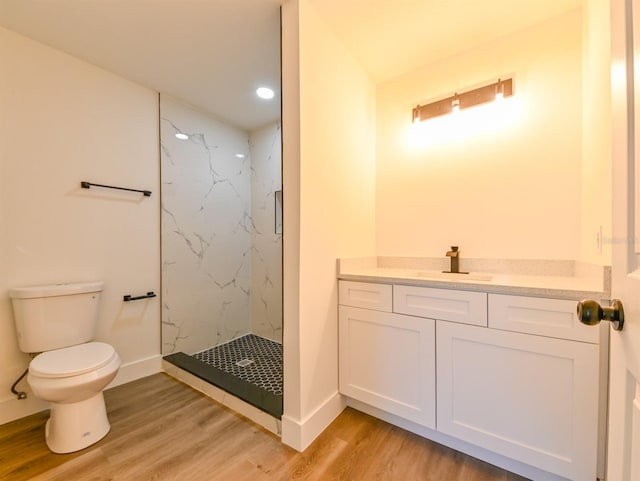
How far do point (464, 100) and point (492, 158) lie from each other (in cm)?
43

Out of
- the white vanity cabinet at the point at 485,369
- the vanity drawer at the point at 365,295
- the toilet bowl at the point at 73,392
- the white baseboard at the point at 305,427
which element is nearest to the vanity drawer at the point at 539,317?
the white vanity cabinet at the point at 485,369

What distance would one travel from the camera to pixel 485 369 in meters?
1.27

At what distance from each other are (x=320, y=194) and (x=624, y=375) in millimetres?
1306

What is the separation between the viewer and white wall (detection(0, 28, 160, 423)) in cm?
162

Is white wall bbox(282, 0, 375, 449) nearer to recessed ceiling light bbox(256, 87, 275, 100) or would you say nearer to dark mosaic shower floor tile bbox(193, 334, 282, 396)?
dark mosaic shower floor tile bbox(193, 334, 282, 396)

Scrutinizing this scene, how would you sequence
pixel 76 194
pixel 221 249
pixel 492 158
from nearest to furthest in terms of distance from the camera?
1. pixel 492 158
2. pixel 76 194
3. pixel 221 249

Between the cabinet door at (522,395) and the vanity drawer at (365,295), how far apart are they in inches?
11.9

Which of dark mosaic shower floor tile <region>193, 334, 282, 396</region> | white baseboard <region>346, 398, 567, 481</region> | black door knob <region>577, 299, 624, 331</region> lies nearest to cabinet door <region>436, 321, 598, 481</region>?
white baseboard <region>346, 398, 567, 481</region>

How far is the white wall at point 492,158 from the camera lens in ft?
5.05

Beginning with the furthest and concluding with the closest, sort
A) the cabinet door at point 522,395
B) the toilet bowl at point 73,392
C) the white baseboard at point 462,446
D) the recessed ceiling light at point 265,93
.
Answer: the recessed ceiling light at point 265,93 < the toilet bowl at point 73,392 < the white baseboard at point 462,446 < the cabinet door at point 522,395

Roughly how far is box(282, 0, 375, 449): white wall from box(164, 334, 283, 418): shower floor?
0.26 meters

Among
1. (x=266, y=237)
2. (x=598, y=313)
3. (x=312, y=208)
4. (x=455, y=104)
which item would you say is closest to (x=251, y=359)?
(x=266, y=237)

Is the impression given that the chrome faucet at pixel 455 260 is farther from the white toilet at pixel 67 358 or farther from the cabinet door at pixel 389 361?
the white toilet at pixel 67 358

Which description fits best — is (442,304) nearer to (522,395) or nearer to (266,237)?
(522,395)
